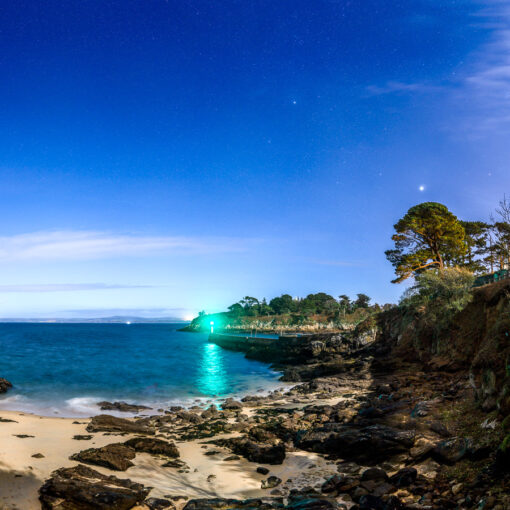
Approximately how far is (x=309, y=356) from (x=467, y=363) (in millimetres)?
36514

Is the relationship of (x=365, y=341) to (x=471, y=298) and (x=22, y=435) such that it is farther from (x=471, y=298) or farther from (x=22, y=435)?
(x=22, y=435)

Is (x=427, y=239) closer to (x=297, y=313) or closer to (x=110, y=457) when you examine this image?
(x=110, y=457)

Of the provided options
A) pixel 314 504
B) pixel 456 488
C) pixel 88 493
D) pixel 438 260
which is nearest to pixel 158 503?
pixel 88 493

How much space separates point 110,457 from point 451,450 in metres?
9.96

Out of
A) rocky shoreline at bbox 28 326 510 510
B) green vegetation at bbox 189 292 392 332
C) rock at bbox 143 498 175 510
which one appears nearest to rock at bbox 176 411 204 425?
rocky shoreline at bbox 28 326 510 510

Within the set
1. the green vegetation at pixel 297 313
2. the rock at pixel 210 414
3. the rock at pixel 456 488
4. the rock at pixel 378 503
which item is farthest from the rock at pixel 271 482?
the green vegetation at pixel 297 313

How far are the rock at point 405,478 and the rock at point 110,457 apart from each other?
25.9ft

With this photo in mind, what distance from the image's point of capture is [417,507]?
7004 mm

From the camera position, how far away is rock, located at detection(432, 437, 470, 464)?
8.61 m

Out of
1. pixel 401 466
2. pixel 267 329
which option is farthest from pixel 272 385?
pixel 267 329

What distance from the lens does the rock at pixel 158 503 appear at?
27.8 ft

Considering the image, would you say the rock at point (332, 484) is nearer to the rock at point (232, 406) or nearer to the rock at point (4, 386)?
the rock at point (232, 406)

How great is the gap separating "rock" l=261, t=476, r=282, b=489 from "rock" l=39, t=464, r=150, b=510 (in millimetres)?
3192

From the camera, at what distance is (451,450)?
886cm
